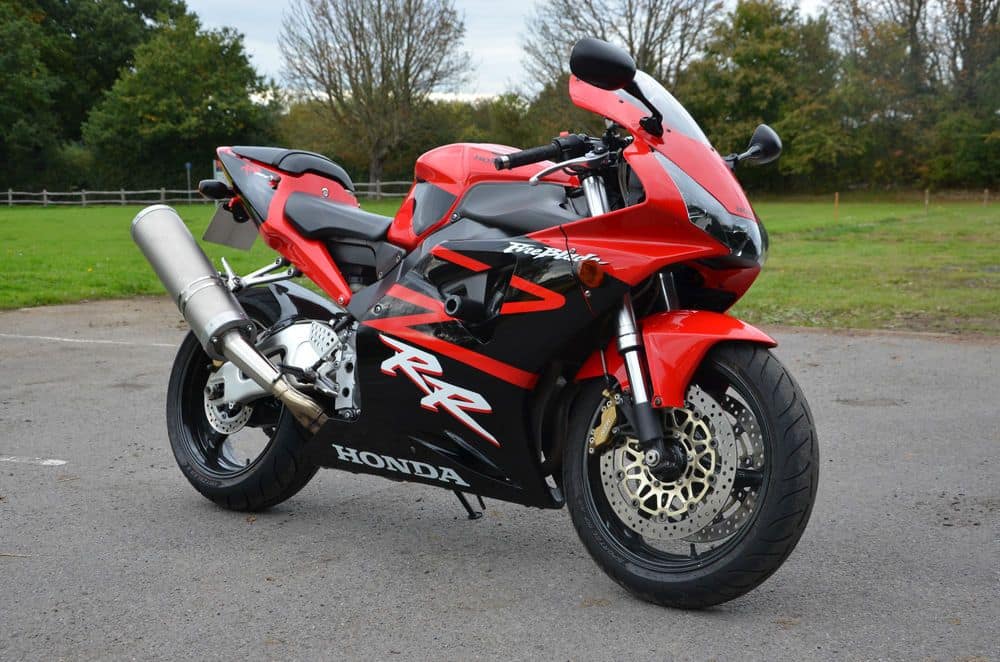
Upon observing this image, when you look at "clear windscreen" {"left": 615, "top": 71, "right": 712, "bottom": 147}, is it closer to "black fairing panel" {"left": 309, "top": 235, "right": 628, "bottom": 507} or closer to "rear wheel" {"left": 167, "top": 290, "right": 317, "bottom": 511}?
"black fairing panel" {"left": 309, "top": 235, "right": 628, "bottom": 507}

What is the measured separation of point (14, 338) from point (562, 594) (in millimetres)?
7099

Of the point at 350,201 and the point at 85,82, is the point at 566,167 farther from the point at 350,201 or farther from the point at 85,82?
the point at 85,82

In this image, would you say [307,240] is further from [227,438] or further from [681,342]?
[681,342]

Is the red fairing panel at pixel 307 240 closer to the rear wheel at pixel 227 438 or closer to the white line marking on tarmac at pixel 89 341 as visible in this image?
the rear wheel at pixel 227 438

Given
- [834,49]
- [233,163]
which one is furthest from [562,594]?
[834,49]

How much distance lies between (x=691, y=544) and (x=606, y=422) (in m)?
0.45

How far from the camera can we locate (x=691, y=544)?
11.0 feet

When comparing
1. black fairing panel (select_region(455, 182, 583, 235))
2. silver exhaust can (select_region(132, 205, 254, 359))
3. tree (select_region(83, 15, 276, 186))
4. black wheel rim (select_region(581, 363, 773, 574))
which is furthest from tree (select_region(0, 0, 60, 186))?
black wheel rim (select_region(581, 363, 773, 574))

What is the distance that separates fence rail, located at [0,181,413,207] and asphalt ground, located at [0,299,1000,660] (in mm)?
45234

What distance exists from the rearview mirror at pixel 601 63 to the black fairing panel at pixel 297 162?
1.60m

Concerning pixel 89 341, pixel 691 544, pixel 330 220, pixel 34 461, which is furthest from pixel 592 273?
pixel 89 341

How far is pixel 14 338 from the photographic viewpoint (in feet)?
30.0

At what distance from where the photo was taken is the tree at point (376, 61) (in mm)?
49781

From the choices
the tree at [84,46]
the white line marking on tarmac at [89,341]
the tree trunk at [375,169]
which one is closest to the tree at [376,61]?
the tree trunk at [375,169]
